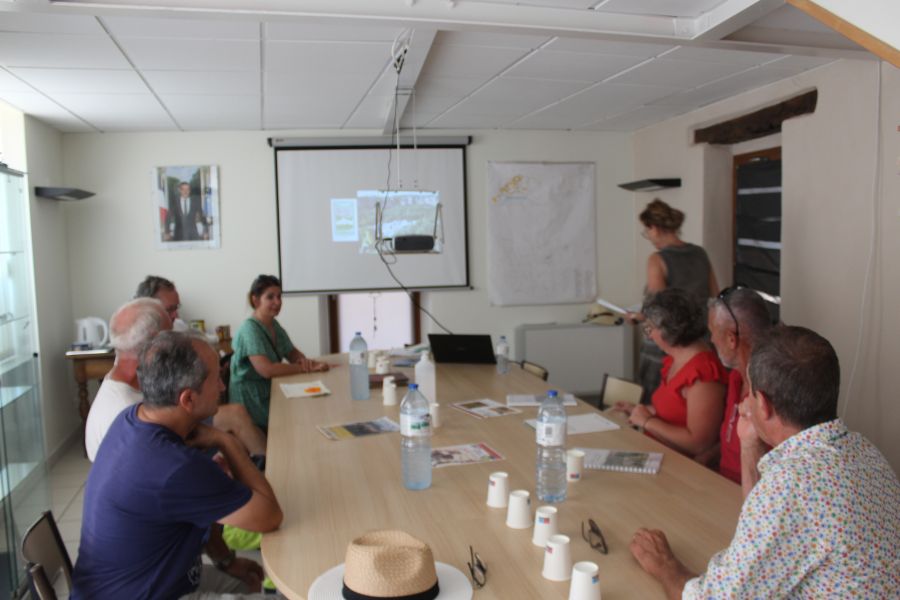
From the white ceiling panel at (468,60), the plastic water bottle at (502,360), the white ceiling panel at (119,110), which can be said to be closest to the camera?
the white ceiling panel at (468,60)

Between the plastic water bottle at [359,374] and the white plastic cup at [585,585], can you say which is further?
the plastic water bottle at [359,374]

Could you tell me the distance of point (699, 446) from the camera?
2.57 meters

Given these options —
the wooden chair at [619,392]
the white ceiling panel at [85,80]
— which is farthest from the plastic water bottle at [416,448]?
the white ceiling panel at [85,80]

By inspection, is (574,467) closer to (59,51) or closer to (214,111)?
(59,51)

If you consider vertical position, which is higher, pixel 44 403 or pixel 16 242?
pixel 16 242

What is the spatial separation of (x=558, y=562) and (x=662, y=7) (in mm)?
2515

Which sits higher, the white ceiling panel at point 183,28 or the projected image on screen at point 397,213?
the white ceiling panel at point 183,28

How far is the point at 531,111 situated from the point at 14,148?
12.1 feet

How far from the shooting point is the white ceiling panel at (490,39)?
11.2 ft

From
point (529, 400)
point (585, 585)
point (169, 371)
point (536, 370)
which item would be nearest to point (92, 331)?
point (536, 370)

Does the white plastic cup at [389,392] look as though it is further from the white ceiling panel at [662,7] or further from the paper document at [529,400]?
the white ceiling panel at [662,7]

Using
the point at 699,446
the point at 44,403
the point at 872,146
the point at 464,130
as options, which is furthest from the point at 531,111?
the point at 44,403

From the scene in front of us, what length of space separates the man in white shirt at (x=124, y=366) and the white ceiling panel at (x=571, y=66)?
2.38 meters

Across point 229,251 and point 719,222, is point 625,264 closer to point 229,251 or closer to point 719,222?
point 719,222
